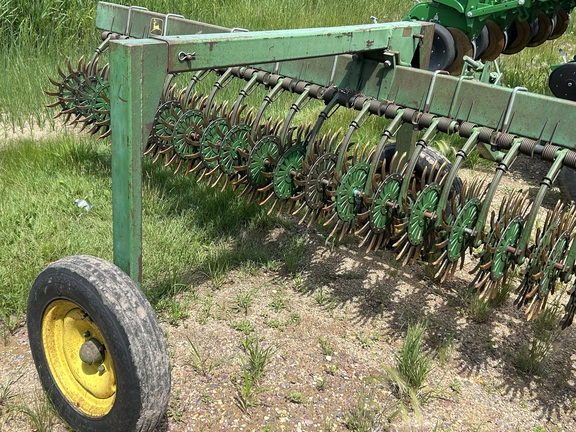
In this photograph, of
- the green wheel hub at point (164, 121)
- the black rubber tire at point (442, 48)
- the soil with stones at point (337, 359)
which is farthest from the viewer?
the black rubber tire at point (442, 48)

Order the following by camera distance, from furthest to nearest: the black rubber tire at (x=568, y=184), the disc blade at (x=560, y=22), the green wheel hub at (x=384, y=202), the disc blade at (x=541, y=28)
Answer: the disc blade at (x=560, y=22)
the disc blade at (x=541, y=28)
the black rubber tire at (x=568, y=184)
the green wheel hub at (x=384, y=202)

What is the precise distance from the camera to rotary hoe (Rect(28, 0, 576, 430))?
2230 millimetres

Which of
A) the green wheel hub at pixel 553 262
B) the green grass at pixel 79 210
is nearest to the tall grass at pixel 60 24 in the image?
the green grass at pixel 79 210

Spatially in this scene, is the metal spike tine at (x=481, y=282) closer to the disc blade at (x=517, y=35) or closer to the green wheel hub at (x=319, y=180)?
the green wheel hub at (x=319, y=180)

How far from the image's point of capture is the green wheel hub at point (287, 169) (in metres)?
3.17

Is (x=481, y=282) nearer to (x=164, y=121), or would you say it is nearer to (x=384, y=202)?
(x=384, y=202)

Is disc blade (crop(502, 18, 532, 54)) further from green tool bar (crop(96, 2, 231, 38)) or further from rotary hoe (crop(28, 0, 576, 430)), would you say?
green tool bar (crop(96, 2, 231, 38))

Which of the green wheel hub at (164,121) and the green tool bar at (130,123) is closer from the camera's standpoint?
the green tool bar at (130,123)

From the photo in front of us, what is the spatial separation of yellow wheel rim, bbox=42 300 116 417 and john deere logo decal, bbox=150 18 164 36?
1.95 meters

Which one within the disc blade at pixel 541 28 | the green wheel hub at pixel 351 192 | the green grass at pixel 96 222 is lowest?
the green grass at pixel 96 222

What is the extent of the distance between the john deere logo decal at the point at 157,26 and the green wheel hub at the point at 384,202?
5.73 ft

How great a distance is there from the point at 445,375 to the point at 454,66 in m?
3.37

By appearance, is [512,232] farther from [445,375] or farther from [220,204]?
[220,204]

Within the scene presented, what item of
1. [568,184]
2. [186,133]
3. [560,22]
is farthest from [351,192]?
[560,22]
